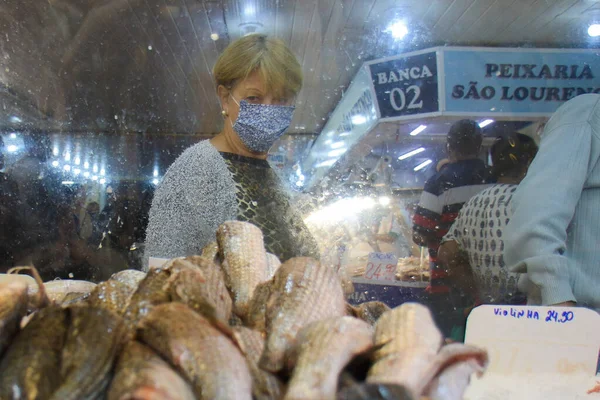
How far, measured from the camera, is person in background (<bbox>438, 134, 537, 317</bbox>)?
1.96m

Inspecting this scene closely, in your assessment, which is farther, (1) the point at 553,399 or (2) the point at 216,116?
(2) the point at 216,116

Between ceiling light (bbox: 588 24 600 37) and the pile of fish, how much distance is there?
1.78 metres

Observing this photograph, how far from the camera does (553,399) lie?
125cm

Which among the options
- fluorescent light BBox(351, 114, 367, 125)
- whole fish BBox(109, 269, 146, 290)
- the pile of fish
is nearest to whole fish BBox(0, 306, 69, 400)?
the pile of fish

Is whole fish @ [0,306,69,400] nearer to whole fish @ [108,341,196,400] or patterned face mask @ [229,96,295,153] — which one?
whole fish @ [108,341,196,400]

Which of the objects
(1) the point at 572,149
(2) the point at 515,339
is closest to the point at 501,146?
(1) the point at 572,149

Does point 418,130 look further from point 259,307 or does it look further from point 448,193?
point 259,307

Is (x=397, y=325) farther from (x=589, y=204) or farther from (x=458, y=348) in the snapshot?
(x=589, y=204)

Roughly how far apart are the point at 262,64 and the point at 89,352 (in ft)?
4.34

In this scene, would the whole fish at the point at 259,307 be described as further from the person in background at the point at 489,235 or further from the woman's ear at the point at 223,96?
the person in background at the point at 489,235

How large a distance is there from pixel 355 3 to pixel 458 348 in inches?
67.0

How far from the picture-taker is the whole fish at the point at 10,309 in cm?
87

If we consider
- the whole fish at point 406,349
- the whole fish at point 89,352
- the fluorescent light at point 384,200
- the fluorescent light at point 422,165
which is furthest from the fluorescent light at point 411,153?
the whole fish at point 89,352

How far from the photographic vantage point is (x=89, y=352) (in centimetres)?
78
